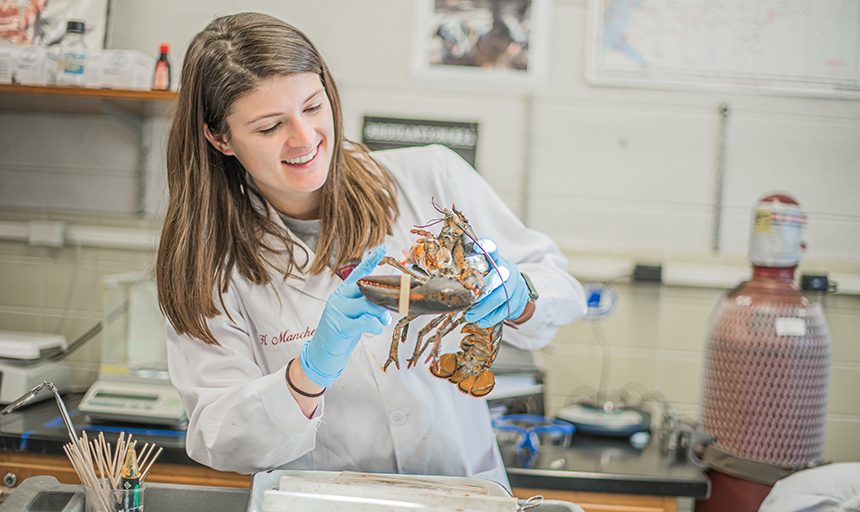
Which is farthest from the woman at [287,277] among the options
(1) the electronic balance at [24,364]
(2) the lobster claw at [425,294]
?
(1) the electronic balance at [24,364]

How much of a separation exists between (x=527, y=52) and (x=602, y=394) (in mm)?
1326

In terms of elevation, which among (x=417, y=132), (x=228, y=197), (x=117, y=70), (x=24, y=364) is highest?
(x=117, y=70)

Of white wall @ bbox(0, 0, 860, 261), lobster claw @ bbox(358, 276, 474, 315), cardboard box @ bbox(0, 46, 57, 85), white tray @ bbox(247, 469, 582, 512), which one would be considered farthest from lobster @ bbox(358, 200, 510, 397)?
cardboard box @ bbox(0, 46, 57, 85)

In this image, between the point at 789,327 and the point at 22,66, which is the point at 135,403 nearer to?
the point at 22,66

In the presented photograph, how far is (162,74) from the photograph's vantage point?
1.85 m

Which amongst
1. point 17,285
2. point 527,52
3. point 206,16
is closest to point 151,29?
point 206,16

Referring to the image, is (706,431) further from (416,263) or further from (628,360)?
(416,263)

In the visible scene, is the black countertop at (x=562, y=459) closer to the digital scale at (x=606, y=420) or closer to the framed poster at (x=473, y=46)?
the digital scale at (x=606, y=420)

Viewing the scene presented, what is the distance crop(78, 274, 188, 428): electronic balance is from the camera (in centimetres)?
171

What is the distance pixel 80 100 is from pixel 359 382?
1.54 meters

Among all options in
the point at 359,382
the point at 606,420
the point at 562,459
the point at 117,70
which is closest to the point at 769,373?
the point at 606,420

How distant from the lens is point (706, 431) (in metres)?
1.65

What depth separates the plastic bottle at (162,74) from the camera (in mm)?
1845

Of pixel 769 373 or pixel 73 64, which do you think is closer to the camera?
pixel 769 373
